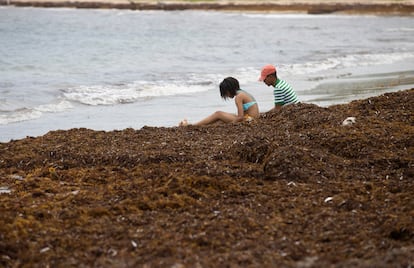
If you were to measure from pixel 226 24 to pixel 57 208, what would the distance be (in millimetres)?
35990

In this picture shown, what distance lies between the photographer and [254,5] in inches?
2119

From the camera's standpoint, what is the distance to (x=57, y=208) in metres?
5.73

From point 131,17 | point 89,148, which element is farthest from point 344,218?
point 131,17

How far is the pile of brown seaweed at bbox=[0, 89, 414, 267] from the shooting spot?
Result: 15.4ft

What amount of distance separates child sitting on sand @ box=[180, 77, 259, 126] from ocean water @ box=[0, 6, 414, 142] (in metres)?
1.37

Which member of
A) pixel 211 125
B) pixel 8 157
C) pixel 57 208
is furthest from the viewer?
pixel 211 125

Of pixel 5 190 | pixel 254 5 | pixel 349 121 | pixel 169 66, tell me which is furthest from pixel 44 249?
pixel 254 5

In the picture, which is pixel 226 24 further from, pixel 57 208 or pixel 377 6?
pixel 57 208

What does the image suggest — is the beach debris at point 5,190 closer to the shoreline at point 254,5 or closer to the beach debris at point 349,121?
the beach debris at point 349,121

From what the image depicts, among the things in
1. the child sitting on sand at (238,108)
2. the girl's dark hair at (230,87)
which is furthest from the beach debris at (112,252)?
the girl's dark hair at (230,87)

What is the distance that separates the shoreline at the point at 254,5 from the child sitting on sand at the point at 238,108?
37735 millimetres

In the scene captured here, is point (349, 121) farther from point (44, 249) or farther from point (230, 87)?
point (44, 249)

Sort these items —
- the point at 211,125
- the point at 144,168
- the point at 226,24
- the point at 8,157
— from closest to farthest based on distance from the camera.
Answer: the point at 144,168 → the point at 8,157 → the point at 211,125 → the point at 226,24

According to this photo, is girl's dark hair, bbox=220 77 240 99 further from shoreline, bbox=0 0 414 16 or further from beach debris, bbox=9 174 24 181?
shoreline, bbox=0 0 414 16
